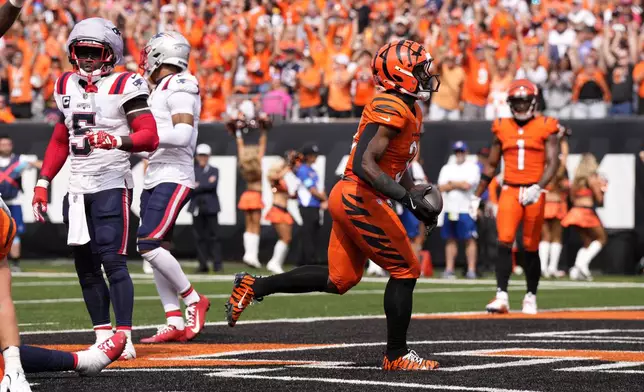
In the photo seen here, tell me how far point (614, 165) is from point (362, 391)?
14.1m

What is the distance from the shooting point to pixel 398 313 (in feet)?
25.9

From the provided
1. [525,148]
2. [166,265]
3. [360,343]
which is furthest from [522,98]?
[166,265]

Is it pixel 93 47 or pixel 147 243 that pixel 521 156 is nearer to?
pixel 147 243

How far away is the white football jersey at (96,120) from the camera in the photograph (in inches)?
333

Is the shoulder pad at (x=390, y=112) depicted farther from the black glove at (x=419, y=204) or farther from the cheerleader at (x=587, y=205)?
the cheerleader at (x=587, y=205)

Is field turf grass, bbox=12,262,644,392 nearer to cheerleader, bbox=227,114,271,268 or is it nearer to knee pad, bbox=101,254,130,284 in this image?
knee pad, bbox=101,254,130,284

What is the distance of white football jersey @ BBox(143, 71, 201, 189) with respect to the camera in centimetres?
998

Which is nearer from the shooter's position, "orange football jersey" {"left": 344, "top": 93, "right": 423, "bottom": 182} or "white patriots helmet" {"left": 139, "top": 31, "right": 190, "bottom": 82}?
"orange football jersey" {"left": 344, "top": 93, "right": 423, "bottom": 182}

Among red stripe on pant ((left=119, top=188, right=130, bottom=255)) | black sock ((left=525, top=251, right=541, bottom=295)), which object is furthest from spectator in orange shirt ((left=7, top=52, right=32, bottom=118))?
red stripe on pant ((left=119, top=188, right=130, bottom=255))

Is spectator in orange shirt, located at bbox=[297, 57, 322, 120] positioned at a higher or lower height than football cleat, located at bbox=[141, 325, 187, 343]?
higher

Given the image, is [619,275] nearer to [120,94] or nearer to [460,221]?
[460,221]

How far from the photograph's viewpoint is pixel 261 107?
72.6ft

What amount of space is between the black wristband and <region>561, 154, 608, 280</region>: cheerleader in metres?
12.2

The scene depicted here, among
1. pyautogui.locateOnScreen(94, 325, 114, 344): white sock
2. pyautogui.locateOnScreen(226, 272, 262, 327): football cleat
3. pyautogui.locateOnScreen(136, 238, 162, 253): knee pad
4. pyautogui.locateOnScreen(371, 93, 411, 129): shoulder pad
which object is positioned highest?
pyautogui.locateOnScreen(371, 93, 411, 129): shoulder pad
